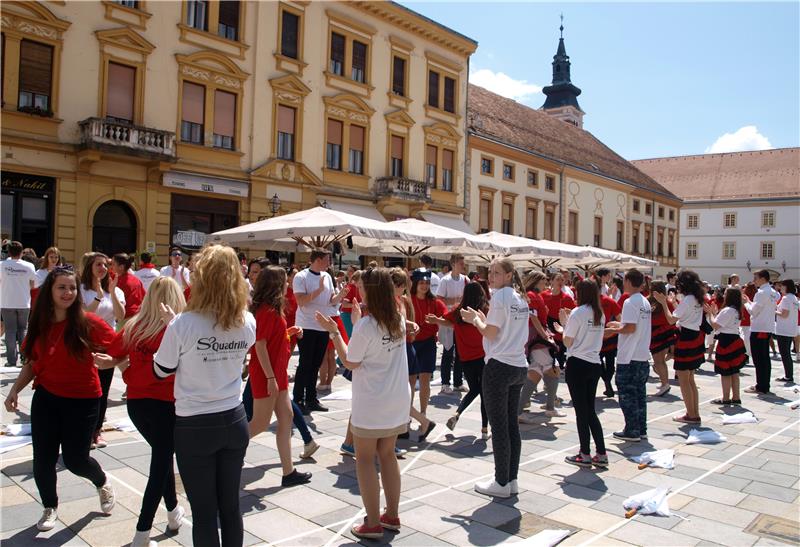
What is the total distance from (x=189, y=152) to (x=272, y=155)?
322 centimetres

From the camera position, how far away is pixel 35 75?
17.5m

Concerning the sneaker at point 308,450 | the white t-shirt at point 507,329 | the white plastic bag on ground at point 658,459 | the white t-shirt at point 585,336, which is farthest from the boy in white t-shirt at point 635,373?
the sneaker at point 308,450

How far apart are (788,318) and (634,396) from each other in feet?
22.3

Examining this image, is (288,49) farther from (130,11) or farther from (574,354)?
(574,354)

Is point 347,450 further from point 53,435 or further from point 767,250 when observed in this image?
point 767,250

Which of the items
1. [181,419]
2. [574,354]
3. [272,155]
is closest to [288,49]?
[272,155]

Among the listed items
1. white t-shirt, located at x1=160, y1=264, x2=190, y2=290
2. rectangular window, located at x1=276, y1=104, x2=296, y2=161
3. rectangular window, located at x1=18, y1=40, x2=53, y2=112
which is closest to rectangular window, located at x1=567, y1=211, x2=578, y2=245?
rectangular window, located at x1=276, y1=104, x2=296, y2=161

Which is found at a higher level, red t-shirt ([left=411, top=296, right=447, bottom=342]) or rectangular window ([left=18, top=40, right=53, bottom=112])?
rectangular window ([left=18, top=40, right=53, bottom=112])

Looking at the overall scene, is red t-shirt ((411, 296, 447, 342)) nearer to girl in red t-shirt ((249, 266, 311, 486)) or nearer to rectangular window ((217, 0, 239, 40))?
girl in red t-shirt ((249, 266, 311, 486))

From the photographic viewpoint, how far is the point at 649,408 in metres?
9.41

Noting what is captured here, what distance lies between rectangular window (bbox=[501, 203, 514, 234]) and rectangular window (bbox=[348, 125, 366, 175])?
11390 mm

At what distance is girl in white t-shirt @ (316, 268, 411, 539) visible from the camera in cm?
425

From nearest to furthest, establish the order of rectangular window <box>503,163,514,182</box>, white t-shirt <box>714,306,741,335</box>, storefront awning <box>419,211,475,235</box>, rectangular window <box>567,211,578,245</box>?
white t-shirt <box>714,306,741,335</box> → storefront awning <box>419,211,475,235</box> → rectangular window <box>503,163,514,182</box> → rectangular window <box>567,211,578,245</box>

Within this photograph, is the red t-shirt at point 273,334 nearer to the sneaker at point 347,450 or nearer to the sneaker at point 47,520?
the sneaker at point 347,450
